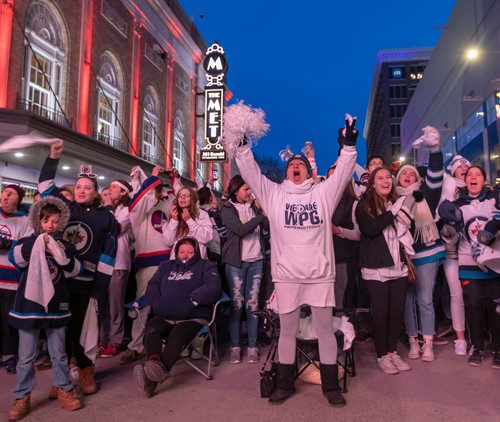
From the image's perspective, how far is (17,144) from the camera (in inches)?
176

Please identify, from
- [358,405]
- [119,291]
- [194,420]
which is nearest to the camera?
[194,420]

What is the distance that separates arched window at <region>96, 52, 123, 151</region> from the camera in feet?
61.5

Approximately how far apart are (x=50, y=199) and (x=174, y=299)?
1.52m

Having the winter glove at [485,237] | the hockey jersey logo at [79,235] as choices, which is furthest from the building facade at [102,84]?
the winter glove at [485,237]

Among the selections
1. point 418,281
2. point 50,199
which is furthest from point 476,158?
point 50,199

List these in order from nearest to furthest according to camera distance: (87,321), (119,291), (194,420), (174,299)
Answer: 1. (194,420)
2. (87,321)
3. (174,299)
4. (119,291)

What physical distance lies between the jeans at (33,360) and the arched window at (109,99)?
15.9 metres

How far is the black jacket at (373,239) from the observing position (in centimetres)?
442

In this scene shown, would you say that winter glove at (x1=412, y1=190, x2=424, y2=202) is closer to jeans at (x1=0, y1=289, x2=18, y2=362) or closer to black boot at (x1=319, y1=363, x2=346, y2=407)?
black boot at (x1=319, y1=363, x2=346, y2=407)

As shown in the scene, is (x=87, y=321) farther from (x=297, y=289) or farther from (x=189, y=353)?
(x=297, y=289)

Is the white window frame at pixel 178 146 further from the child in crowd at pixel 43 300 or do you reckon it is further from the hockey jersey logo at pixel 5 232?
the child in crowd at pixel 43 300

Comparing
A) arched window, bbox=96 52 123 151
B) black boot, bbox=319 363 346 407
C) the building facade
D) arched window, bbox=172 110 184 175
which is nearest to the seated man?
black boot, bbox=319 363 346 407

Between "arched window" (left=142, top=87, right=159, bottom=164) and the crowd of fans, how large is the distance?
57.3ft

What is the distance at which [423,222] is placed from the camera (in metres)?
5.02
